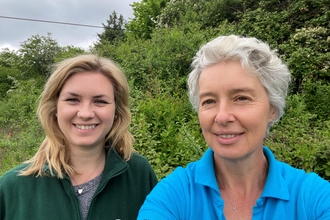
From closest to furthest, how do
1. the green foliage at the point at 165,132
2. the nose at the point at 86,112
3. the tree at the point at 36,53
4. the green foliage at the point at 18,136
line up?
1. the nose at the point at 86,112
2. the green foliage at the point at 165,132
3. the green foliage at the point at 18,136
4. the tree at the point at 36,53

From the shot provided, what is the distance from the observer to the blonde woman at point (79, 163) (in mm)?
1658

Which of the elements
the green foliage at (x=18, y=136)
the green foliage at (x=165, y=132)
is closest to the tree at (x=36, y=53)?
the green foliage at (x=18, y=136)

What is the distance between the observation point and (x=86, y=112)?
1791 millimetres

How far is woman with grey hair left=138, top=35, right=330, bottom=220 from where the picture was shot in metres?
1.33

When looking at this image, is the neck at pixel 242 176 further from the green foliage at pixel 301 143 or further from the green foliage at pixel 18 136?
the green foliage at pixel 18 136

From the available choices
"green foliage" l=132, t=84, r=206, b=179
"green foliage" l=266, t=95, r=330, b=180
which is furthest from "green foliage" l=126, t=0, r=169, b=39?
"green foliage" l=266, t=95, r=330, b=180

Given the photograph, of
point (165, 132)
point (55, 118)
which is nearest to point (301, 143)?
point (165, 132)

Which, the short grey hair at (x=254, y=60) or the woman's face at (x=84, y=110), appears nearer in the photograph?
the short grey hair at (x=254, y=60)

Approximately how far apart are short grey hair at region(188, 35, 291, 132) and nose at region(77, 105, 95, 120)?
768 mm

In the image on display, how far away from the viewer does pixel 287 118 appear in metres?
4.85

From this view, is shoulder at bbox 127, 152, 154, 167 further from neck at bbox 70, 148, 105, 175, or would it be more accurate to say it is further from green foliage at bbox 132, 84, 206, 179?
green foliage at bbox 132, 84, 206, 179

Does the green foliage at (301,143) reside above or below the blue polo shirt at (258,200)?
above

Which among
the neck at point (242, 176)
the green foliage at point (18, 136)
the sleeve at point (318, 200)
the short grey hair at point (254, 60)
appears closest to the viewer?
the sleeve at point (318, 200)

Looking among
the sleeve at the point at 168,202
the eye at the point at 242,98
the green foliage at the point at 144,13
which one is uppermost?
the green foliage at the point at 144,13
